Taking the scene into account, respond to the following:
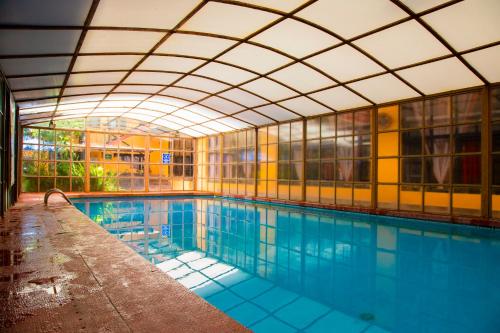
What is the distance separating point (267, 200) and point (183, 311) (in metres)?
13.4

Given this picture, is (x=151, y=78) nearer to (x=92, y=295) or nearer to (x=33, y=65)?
(x=33, y=65)

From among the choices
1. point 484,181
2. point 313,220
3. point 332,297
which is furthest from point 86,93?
point 484,181

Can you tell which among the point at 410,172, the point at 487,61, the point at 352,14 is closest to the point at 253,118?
the point at 410,172

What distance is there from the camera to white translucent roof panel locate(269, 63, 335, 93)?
9.25 meters

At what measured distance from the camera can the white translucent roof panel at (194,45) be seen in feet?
24.5

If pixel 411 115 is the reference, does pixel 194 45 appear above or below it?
above

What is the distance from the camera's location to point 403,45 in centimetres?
742

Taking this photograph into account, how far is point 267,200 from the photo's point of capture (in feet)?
51.0

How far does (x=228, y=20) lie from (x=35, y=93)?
7190mm

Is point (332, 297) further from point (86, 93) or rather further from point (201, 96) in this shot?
point (86, 93)

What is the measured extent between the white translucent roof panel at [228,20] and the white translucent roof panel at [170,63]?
183 cm

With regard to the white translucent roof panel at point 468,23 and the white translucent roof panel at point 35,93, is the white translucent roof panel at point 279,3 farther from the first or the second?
the white translucent roof panel at point 35,93

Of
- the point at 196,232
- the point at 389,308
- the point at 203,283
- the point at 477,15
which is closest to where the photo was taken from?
the point at 389,308

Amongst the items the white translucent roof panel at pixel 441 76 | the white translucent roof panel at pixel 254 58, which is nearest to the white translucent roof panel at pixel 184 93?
the white translucent roof panel at pixel 254 58
